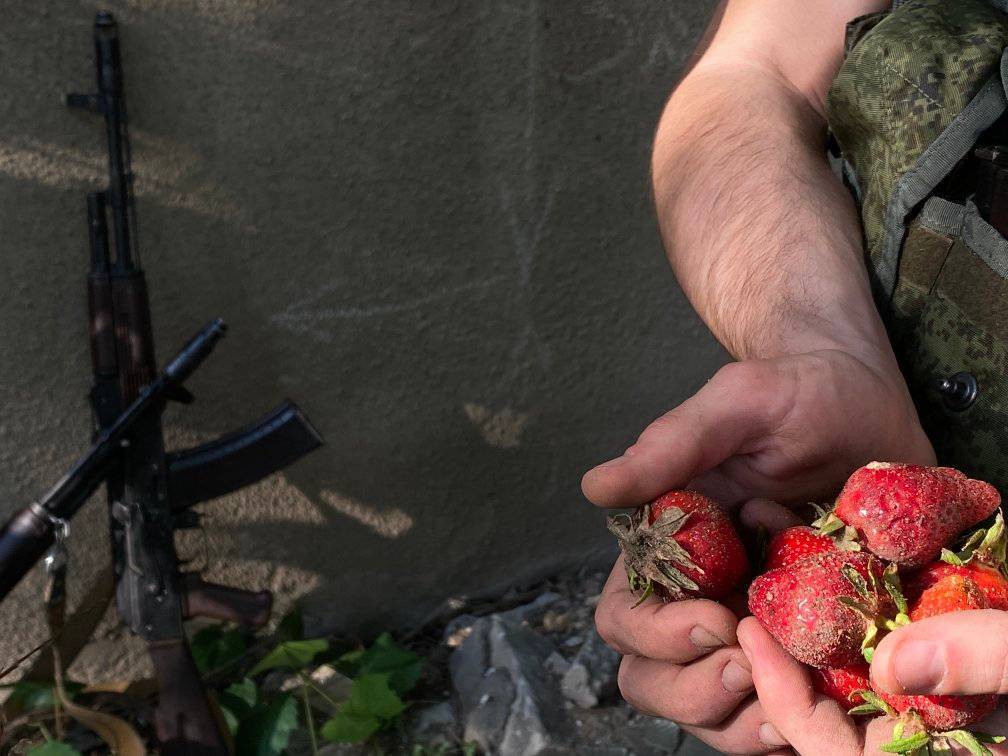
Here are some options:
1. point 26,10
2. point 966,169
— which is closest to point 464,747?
point 966,169

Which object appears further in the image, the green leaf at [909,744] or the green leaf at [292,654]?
the green leaf at [292,654]

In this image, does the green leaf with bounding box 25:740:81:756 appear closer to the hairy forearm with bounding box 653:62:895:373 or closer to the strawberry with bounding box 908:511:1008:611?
the hairy forearm with bounding box 653:62:895:373

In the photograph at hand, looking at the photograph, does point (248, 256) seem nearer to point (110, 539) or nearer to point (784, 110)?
point (110, 539)

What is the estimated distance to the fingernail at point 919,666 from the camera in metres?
0.84

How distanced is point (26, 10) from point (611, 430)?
1.73 meters

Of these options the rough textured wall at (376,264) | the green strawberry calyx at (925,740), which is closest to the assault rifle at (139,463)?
the rough textured wall at (376,264)

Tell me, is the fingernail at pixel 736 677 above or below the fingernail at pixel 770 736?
above

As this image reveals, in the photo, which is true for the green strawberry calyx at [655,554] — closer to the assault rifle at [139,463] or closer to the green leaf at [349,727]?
the assault rifle at [139,463]

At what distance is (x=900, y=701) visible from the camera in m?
0.94

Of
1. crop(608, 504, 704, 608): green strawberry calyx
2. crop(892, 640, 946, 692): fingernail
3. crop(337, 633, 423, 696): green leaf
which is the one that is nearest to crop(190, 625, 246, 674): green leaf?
crop(337, 633, 423, 696): green leaf

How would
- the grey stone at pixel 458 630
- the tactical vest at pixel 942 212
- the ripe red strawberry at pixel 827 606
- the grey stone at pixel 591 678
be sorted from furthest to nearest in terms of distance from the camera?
the grey stone at pixel 458 630 < the grey stone at pixel 591 678 < the tactical vest at pixel 942 212 < the ripe red strawberry at pixel 827 606

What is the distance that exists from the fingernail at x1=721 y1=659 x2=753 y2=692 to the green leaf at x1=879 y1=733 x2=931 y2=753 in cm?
17

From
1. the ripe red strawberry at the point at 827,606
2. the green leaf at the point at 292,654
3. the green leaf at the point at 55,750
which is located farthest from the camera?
the green leaf at the point at 292,654

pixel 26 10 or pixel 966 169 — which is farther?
pixel 26 10
